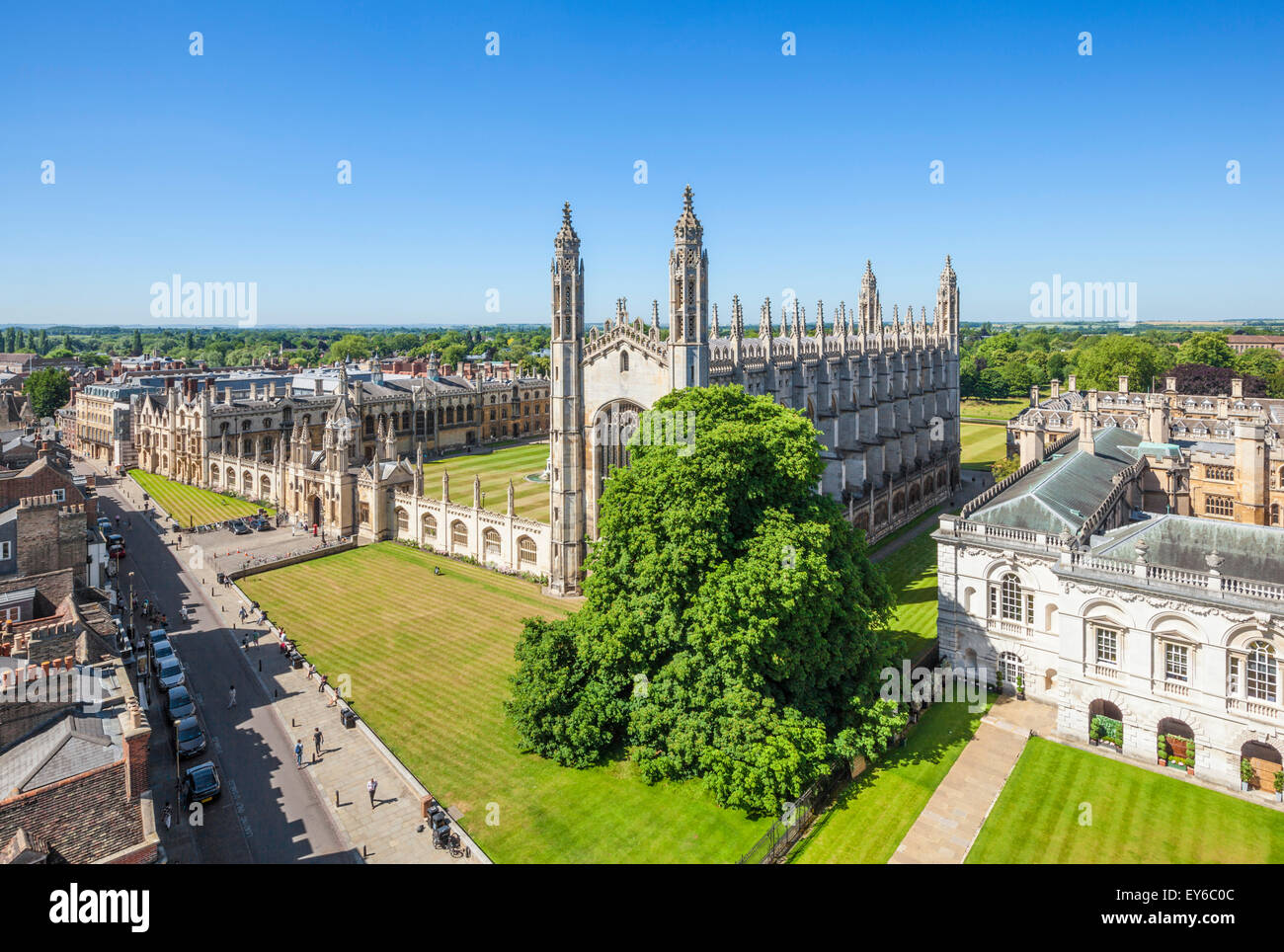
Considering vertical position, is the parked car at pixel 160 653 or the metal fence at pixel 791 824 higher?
the parked car at pixel 160 653

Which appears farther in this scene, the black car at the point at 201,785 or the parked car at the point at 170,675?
the parked car at the point at 170,675

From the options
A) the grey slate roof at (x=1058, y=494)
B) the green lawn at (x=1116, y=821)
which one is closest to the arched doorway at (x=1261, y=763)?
the green lawn at (x=1116, y=821)

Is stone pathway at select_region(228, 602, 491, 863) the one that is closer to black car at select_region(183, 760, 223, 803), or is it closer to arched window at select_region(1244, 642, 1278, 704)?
black car at select_region(183, 760, 223, 803)

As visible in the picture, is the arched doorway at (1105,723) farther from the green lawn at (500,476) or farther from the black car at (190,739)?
the green lawn at (500,476)

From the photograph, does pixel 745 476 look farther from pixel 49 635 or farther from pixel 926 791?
pixel 49 635

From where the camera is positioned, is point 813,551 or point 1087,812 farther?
point 813,551

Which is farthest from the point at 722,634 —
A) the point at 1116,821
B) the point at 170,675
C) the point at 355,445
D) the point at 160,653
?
the point at 355,445

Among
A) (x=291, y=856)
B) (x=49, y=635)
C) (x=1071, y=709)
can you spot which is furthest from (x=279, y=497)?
(x=1071, y=709)
